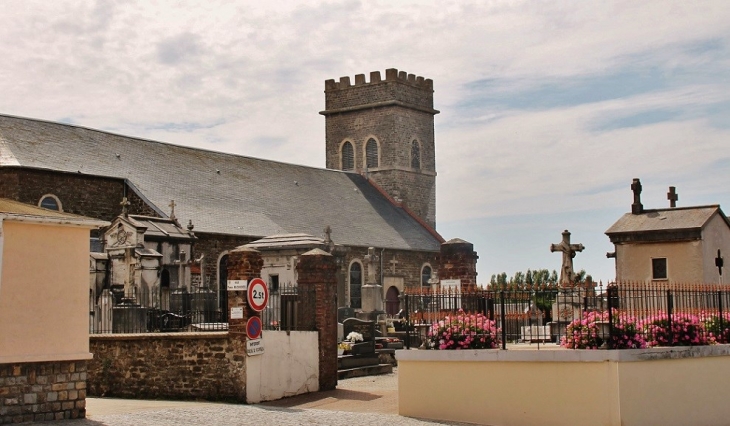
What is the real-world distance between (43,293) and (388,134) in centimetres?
4498

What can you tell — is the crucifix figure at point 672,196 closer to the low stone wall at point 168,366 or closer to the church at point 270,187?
the church at point 270,187

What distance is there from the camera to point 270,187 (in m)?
47.8

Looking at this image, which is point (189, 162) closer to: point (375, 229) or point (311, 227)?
point (311, 227)

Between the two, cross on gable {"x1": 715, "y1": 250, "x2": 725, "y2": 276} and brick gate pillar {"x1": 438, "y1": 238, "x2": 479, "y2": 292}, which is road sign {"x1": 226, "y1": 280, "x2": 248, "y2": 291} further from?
cross on gable {"x1": 715, "y1": 250, "x2": 725, "y2": 276}

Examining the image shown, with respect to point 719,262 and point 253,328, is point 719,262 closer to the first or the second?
point 719,262

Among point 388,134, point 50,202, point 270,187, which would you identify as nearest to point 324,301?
point 50,202

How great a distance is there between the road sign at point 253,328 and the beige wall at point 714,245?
1731 cm

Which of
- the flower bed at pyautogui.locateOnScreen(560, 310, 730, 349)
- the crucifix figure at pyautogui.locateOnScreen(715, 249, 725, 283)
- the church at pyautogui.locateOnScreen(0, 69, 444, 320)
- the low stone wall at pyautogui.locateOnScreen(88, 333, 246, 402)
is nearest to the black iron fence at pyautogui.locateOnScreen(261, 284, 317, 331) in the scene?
the low stone wall at pyautogui.locateOnScreen(88, 333, 246, 402)

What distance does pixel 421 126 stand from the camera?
200 ft

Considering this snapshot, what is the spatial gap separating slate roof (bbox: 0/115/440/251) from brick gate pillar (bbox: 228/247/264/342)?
19138 mm

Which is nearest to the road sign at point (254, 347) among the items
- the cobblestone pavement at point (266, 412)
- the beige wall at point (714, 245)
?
the cobblestone pavement at point (266, 412)

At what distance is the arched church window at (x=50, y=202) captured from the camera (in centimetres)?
3519

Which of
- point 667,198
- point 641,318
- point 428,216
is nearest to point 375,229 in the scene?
point 428,216

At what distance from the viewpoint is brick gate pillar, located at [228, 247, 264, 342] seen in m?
17.8
